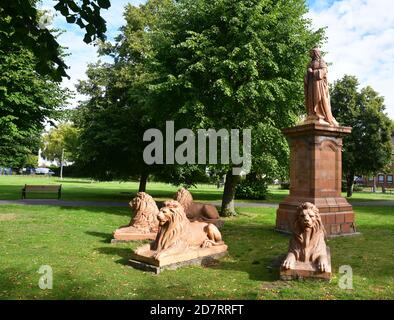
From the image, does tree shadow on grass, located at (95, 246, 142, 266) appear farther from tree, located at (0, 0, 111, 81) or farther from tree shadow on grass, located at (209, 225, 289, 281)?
tree, located at (0, 0, 111, 81)

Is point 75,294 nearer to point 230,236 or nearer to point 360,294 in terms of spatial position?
point 360,294

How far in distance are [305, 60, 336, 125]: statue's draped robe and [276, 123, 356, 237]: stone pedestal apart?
68 cm

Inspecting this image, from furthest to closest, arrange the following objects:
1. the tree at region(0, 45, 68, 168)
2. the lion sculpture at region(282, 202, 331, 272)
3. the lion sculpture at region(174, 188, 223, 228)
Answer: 1. the tree at region(0, 45, 68, 168)
2. the lion sculpture at region(174, 188, 223, 228)
3. the lion sculpture at region(282, 202, 331, 272)

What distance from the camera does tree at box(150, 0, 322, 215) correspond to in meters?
17.0

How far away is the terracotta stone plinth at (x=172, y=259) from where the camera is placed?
8.27 meters

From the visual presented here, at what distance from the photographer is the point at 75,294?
6758mm

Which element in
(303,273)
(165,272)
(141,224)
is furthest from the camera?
(141,224)

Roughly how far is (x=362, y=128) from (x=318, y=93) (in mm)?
29253

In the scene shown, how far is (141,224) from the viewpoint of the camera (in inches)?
473

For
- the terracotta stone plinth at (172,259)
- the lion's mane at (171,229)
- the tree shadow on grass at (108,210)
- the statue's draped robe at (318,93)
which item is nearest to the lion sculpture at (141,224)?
the terracotta stone plinth at (172,259)


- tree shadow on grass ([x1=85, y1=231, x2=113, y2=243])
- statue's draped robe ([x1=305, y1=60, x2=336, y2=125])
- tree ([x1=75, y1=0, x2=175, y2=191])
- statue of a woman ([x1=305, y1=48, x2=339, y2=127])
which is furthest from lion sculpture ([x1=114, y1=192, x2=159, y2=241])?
tree ([x1=75, y1=0, x2=175, y2=191])

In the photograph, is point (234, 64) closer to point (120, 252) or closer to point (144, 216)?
point (144, 216)

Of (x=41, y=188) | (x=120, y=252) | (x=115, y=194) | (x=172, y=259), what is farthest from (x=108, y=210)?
(x=115, y=194)
